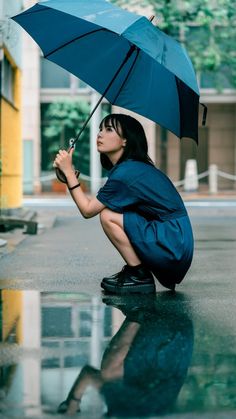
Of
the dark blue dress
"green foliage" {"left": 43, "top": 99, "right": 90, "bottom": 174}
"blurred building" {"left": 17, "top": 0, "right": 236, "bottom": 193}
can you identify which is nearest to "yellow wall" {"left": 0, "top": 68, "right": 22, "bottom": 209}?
the dark blue dress

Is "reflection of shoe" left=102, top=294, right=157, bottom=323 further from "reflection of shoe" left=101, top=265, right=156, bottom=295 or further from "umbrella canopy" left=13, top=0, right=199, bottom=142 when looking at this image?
"umbrella canopy" left=13, top=0, right=199, bottom=142

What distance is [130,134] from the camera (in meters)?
6.35

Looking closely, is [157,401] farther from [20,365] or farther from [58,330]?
[58,330]

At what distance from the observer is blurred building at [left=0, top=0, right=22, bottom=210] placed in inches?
574

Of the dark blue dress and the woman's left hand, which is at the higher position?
the woman's left hand

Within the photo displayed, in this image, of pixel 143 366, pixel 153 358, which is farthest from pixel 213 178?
pixel 143 366

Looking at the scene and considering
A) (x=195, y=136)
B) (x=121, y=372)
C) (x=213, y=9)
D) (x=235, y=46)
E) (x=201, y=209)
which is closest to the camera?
(x=121, y=372)

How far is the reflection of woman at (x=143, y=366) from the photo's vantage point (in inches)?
139

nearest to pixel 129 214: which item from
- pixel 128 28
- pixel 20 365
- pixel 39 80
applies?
pixel 128 28

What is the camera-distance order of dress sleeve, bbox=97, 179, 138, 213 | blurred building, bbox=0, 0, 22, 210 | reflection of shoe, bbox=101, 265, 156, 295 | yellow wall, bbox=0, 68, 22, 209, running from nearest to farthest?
1. dress sleeve, bbox=97, 179, 138, 213
2. reflection of shoe, bbox=101, 265, 156, 295
3. blurred building, bbox=0, 0, 22, 210
4. yellow wall, bbox=0, 68, 22, 209

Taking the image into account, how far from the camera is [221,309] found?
19.6ft

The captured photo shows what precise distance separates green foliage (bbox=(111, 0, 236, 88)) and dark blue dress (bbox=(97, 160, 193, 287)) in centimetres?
2063

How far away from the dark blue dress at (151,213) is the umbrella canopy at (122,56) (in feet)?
1.72

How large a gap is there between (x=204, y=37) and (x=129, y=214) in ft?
78.3
